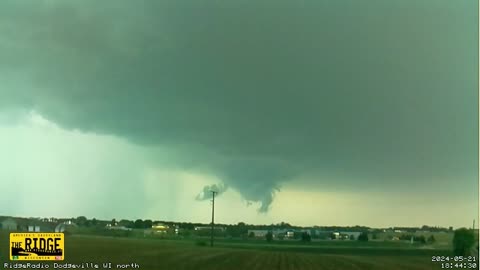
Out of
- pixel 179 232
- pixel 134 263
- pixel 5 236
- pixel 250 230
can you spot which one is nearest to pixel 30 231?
pixel 5 236

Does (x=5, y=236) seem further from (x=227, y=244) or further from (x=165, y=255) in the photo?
(x=227, y=244)

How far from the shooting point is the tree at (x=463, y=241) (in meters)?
17.6

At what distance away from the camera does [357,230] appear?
63.2ft

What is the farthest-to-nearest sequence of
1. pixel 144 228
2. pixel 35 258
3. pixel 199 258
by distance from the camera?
1. pixel 144 228
2. pixel 199 258
3. pixel 35 258

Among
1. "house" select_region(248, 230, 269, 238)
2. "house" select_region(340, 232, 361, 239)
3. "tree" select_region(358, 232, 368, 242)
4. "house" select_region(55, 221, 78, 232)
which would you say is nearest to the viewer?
"house" select_region(55, 221, 78, 232)

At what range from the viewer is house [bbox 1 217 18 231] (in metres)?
16.6

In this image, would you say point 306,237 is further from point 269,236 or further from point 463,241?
point 463,241

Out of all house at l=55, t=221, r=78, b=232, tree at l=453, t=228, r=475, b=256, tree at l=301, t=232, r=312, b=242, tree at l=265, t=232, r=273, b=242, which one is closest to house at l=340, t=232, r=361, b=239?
tree at l=301, t=232, r=312, b=242

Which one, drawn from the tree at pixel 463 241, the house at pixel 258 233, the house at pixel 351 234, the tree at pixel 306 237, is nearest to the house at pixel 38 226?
the house at pixel 258 233

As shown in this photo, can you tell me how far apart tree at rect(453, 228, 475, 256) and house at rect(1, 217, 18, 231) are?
1162 cm

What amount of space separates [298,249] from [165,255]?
12.0 feet

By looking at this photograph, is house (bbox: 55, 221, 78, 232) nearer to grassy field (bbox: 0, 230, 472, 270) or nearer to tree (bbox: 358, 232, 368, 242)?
grassy field (bbox: 0, 230, 472, 270)

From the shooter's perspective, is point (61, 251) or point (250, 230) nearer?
point (61, 251)

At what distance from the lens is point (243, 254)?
59.5ft
